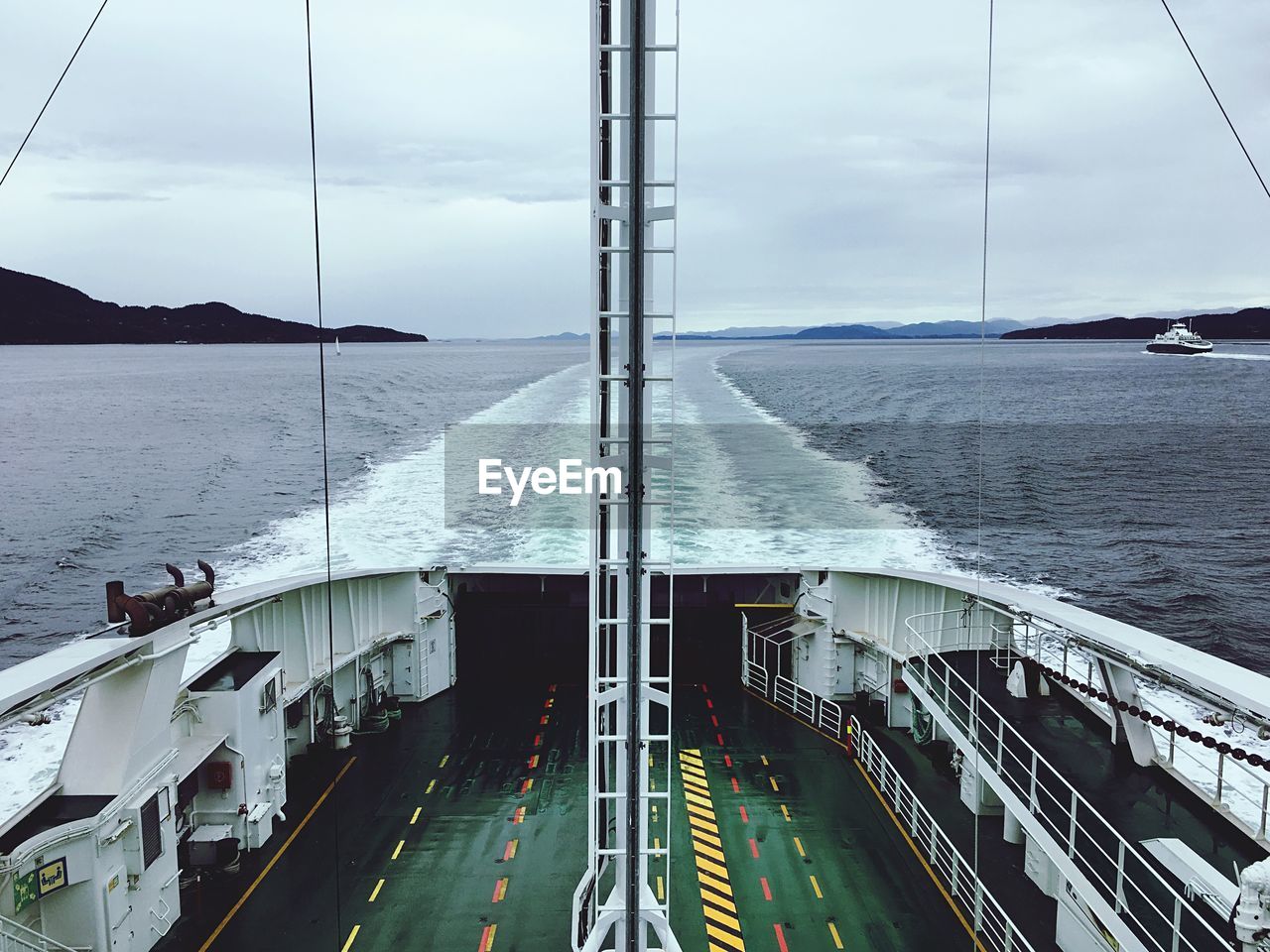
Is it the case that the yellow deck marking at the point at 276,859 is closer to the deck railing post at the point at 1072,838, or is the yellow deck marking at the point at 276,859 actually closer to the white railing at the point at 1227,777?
the deck railing post at the point at 1072,838

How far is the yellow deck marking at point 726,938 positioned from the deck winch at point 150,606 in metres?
4.14

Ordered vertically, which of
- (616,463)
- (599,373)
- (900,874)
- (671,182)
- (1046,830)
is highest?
(671,182)

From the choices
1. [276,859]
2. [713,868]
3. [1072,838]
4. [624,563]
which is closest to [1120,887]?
[1072,838]

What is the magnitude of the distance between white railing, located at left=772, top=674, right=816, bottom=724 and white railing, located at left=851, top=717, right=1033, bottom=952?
2.27ft

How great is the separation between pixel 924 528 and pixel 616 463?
2000 centimetres

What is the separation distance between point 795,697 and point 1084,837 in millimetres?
4361

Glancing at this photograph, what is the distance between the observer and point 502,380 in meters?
52.6

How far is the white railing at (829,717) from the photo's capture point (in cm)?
923

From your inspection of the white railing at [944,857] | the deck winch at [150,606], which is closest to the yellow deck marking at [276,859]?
the deck winch at [150,606]

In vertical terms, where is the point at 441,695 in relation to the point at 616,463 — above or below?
below

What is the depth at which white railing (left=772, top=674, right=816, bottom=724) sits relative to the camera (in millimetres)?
9742

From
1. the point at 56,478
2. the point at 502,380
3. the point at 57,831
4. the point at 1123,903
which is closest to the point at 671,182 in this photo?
the point at 1123,903

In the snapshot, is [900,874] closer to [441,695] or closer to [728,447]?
[441,695]

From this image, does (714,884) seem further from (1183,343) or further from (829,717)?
(1183,343)
